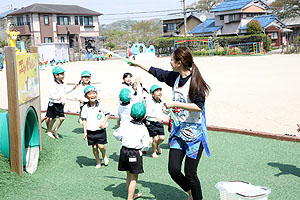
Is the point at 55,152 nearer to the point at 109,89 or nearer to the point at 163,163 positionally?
the point at 163,163

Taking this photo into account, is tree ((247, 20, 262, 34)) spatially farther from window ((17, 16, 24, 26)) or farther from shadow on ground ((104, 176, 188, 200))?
shadow on ground ((104, 176, 188, 200))

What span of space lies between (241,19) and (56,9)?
93.8 feet

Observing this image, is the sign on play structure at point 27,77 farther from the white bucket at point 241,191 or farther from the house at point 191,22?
the house at point 191,22

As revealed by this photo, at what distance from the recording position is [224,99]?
11984mm

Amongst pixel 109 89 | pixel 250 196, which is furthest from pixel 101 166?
pixel 109 89

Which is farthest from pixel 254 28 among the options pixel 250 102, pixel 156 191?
pixel 156 191

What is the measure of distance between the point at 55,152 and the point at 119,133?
2486 mm

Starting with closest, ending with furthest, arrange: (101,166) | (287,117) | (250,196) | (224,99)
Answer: (250,196)
(101,166)
(287,117)
(224,99)

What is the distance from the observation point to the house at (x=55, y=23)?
177 feet

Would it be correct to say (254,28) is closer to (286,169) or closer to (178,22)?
(178,22)

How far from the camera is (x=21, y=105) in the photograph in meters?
5.10

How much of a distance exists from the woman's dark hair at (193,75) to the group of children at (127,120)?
0.83 meters

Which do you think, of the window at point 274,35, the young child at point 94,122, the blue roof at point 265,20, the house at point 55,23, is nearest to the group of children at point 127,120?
the young child at point 94,122

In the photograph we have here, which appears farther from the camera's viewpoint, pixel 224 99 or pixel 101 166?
pixel 224 99
